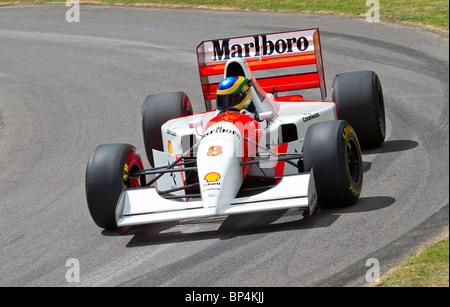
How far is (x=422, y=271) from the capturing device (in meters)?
6.58

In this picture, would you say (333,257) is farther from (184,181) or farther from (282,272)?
(184,181)

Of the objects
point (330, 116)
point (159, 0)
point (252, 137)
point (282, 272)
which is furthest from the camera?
point (159, 0)

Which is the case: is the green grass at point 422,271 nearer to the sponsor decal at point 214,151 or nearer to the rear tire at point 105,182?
the sponsor decal at point 214,151

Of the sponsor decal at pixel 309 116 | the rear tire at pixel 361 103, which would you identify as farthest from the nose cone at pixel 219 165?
the rear tire at pixel 361 103

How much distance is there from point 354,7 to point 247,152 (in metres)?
13.2

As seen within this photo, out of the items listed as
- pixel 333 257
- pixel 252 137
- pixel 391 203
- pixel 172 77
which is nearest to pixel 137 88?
pixel 172 77

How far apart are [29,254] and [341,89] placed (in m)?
4.82

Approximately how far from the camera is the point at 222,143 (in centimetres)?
880

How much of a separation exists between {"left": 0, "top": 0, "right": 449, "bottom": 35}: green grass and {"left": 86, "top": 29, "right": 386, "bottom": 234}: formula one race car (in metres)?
6.83

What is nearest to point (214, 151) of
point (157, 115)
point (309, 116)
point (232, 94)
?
point (232, 94)

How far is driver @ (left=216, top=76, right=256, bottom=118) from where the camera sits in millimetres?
9641

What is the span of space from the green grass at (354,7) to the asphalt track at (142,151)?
0.59 metres

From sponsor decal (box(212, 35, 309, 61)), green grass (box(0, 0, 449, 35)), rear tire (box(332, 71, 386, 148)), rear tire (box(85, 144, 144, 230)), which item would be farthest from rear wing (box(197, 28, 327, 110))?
green grass (box(0, 0, 449, 35))

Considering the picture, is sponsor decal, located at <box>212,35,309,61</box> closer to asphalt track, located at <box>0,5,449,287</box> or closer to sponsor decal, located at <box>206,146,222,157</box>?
asphalt track, located at <box>0,5,449,287</box>
